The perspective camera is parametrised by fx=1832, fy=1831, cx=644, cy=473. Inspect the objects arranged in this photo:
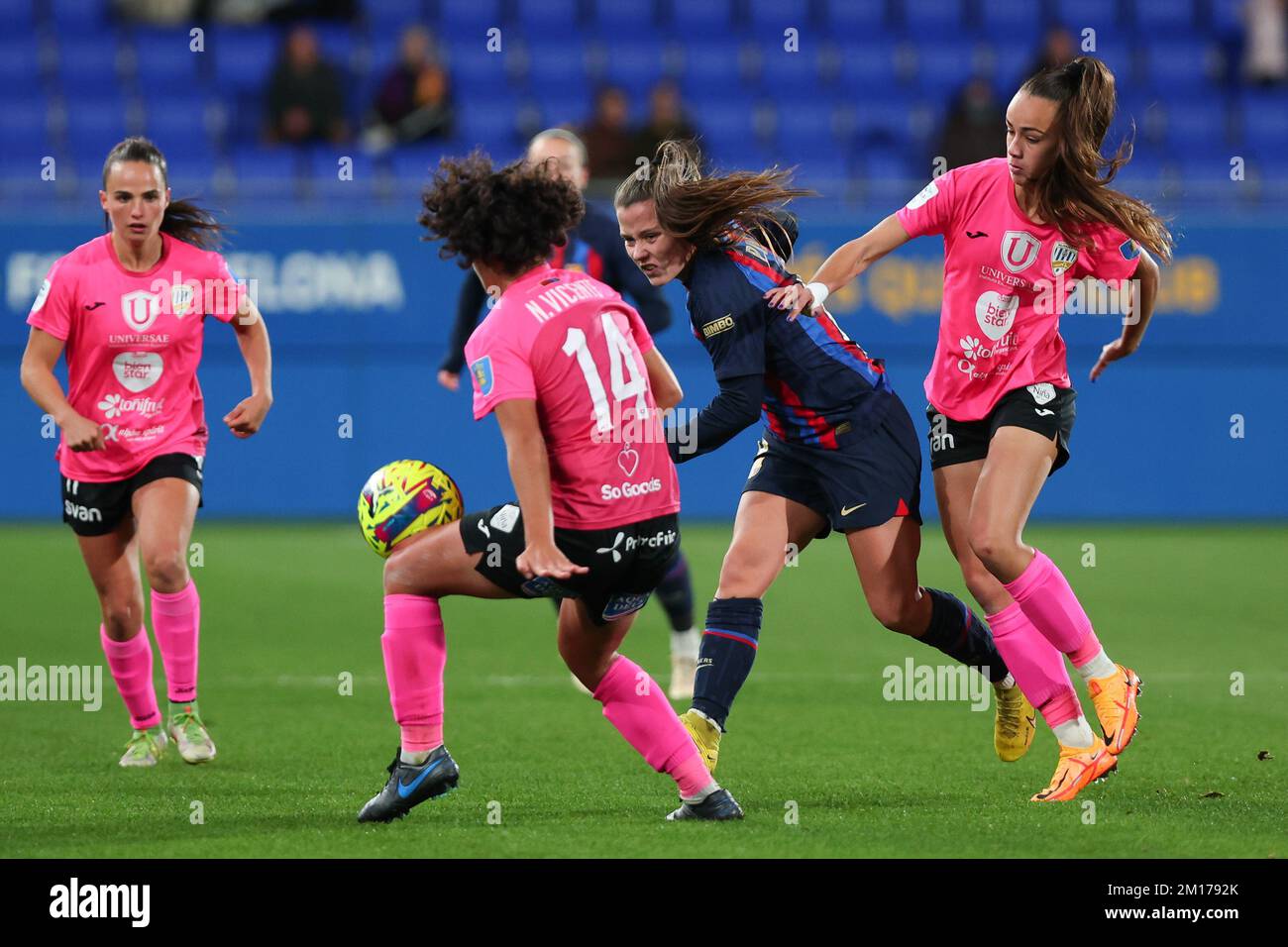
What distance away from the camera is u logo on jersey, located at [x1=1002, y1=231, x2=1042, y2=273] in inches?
233

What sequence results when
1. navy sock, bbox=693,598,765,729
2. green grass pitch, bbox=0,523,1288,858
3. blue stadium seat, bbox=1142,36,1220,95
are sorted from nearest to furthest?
green grass pitch, bbox=0,523,1288,858
navy sock, bbox=693,598,765,729
blue stadium seat, bbox=1142,36,1220,95

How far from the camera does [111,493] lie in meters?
6.71

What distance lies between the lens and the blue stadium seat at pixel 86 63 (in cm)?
1773

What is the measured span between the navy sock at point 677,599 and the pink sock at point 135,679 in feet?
7.84

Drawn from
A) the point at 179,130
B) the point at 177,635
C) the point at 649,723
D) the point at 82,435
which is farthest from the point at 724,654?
the point at 179,130

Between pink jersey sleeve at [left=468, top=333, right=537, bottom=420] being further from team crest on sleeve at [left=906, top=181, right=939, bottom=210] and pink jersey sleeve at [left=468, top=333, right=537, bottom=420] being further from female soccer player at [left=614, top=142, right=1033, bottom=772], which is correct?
team crest on sleeve at [left=906, top=181, right=939, bottom=210]

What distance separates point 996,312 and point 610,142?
10.1 m

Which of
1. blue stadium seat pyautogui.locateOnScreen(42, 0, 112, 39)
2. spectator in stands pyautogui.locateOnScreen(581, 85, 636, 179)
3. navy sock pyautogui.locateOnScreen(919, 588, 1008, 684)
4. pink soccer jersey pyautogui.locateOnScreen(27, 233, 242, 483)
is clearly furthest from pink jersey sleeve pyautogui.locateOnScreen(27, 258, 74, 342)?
blue stadium seat pyautogui.locateOnScreen(42, 0, 112, 39)

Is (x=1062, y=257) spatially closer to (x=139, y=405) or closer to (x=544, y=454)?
(x=544, y=454)

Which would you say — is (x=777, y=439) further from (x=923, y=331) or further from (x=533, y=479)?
(x=923, y=331)

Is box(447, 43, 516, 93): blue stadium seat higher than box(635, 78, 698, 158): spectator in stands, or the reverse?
box(447, 43, 516, 93): blue stadium seat

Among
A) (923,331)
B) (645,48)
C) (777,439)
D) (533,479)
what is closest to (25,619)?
(777,439)

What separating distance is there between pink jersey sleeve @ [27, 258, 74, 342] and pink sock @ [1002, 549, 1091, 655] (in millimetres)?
3484
